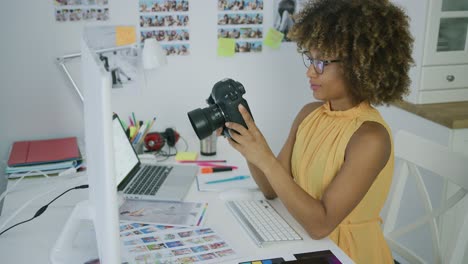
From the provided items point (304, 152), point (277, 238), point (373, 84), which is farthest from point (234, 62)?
point (277, 238)

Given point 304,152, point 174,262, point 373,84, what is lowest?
point 174,262

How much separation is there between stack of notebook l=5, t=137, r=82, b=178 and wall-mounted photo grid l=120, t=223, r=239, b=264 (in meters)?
0.52

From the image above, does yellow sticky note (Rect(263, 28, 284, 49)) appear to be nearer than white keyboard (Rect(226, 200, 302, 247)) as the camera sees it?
No

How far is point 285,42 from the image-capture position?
2.11 metres

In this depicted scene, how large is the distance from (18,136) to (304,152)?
1.15 m

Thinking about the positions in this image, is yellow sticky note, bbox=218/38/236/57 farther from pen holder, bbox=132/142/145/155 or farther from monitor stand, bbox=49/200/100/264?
monitor stand, bbox=49/200/100/264

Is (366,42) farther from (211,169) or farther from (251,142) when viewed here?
(211,169)

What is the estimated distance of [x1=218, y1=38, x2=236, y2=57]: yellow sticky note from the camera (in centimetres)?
205

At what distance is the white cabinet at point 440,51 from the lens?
6.98 feet

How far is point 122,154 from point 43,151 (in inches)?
16.5

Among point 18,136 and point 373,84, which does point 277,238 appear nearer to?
point 373,84

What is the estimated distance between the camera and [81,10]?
1.89m

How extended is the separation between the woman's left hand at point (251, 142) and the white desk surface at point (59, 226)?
0.19 metres

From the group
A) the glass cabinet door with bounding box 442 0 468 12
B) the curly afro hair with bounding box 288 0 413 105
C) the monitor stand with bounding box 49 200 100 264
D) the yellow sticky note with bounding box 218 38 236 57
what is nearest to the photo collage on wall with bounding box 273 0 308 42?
the yellow sticky note with bounding box 218 38 236 57
